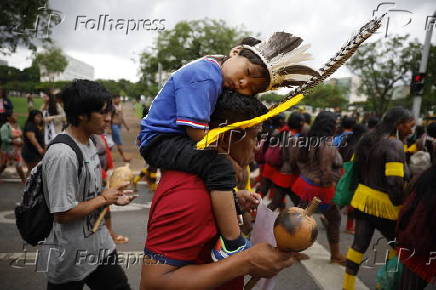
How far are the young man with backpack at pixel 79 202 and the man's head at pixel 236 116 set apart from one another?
3.61 feet

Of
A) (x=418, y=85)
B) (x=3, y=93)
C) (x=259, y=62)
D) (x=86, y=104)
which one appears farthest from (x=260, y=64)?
(x=3, y=93)

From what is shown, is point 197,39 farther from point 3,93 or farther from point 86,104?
point 86,104

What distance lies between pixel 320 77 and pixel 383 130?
2.57 m

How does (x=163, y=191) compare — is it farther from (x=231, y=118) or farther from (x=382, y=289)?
(x=382, y=289)

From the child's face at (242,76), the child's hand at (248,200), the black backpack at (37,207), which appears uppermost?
the child's face at (242,76)

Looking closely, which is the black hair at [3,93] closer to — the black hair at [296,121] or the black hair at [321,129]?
the black hair at [296,121]

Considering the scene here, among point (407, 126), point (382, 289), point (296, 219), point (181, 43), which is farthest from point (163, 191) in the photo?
point (181, 43)

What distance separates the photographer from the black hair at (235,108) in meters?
1.20

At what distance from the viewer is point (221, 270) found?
1.08 m

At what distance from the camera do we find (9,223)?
5.34m

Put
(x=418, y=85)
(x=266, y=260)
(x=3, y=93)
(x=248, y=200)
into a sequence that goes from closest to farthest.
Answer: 1. (x=266, y=260)
2. (x=248, y=200)
3. (x=418, y=85)
4. (x=3, y=93)

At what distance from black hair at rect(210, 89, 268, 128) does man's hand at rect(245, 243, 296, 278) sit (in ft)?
1.56

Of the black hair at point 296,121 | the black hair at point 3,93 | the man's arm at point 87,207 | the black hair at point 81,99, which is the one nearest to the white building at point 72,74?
the black hair at point 81,99

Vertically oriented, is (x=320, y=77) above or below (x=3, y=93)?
below
